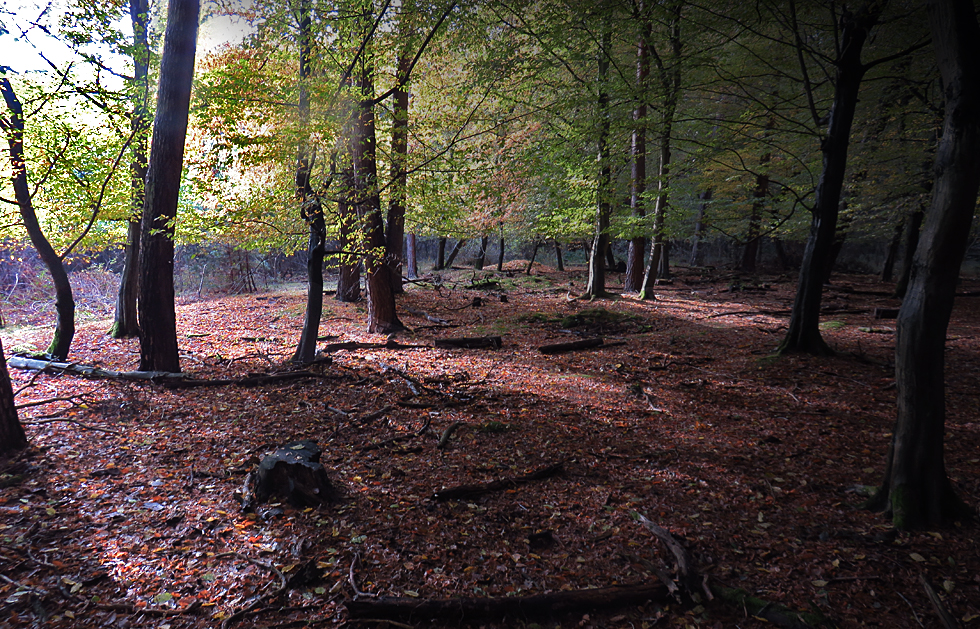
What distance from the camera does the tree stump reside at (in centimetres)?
413

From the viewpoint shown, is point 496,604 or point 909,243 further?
point 909,243

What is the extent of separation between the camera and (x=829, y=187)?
7453mm

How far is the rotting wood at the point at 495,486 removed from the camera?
4355 millimetres

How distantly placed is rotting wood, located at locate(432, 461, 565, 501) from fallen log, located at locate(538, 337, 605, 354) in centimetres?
509

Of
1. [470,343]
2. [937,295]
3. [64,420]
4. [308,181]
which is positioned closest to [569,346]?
[470,343]

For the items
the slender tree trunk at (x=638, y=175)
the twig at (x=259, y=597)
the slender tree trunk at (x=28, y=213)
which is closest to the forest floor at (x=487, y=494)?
the twig at (x=259, y=597)

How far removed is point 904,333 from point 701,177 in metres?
17.4

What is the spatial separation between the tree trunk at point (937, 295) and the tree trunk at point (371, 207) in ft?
19.5

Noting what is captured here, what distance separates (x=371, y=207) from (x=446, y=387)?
427cm

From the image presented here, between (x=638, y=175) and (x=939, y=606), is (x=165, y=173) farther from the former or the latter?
(x=638, y=175)

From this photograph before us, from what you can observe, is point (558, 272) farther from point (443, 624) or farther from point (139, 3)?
point (443, 624)

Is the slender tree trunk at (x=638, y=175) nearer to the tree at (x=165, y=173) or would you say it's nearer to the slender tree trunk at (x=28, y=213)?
the tree at (x=165, y=173)

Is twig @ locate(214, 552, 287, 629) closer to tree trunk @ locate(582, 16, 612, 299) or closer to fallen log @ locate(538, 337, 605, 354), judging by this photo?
fallen log @ locate(538, 337, 605, 354)

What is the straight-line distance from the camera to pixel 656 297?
1634 cm
